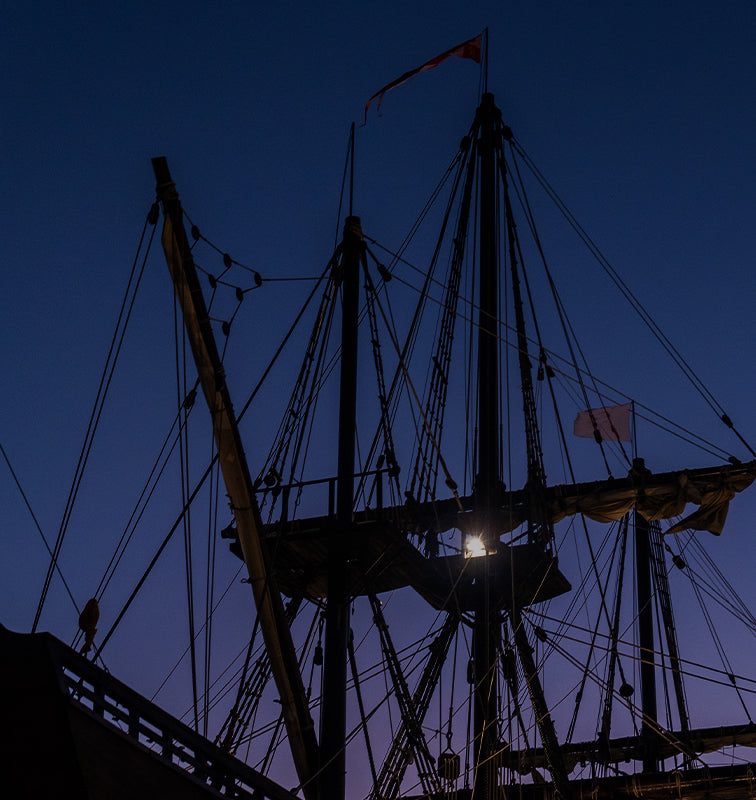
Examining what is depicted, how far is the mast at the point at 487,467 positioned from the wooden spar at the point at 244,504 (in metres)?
3.37

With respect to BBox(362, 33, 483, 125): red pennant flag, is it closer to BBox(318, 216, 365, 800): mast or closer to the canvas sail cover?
BBox(318, 216, 365, 800): mast

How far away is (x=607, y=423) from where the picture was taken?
22078mm

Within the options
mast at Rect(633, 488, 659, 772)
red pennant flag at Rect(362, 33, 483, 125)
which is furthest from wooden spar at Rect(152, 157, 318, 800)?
mast at Rect(633, 488, 659, 772)

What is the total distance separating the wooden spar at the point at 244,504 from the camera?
13.7 m

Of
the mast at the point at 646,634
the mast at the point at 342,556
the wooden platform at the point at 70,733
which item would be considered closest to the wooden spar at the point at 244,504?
the mast at the point at 342,556

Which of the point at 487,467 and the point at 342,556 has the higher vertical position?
the point at 487,467

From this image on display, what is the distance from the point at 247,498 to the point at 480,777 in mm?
8071

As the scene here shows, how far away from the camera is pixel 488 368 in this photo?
22.1 meters

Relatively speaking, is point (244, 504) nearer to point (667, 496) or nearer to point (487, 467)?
point (487, 467)

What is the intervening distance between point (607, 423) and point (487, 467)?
3.21m

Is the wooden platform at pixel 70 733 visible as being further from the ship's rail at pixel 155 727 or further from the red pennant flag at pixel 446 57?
the red pennant flag at pixel 446 57

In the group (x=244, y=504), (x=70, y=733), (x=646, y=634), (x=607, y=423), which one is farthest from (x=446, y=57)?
(x=646, y=634)

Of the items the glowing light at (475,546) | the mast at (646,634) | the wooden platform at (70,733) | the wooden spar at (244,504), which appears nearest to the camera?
the wooden platform at (70,733)

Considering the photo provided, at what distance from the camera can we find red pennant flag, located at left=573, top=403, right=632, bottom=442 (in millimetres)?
21812
